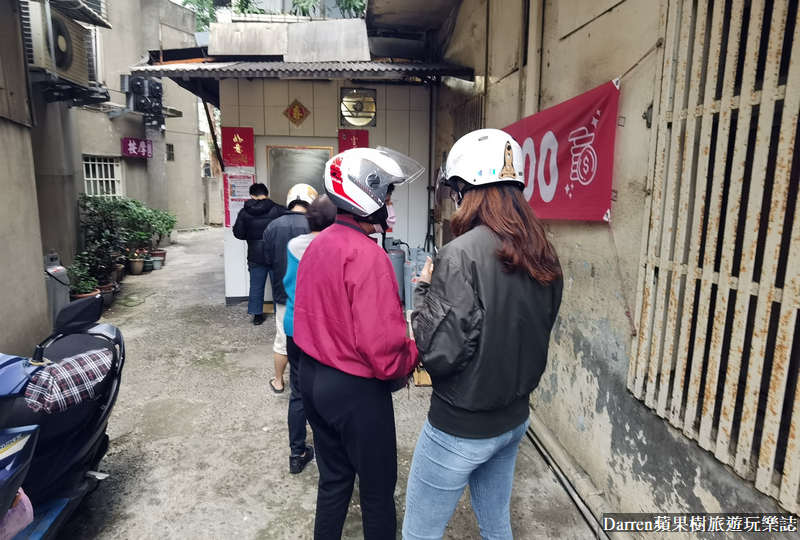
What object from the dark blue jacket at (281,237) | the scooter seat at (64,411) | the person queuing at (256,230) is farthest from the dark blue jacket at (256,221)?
the scooter seat at (64,411)

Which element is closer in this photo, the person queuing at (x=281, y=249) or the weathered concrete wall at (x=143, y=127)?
the person queuing at (x=281, y=249)

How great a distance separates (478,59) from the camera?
509 cm

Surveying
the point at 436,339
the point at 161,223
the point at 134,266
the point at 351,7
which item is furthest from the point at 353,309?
the point at 351,7

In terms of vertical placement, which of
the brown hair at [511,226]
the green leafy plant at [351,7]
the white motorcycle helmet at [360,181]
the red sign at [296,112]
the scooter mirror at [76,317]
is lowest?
the scooter mirror at [76,317]

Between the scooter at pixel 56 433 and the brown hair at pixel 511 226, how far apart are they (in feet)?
6.11

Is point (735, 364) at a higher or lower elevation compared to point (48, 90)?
lower

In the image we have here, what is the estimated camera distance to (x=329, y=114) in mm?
7035

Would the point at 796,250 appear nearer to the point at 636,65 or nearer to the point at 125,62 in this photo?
the point at 636,65

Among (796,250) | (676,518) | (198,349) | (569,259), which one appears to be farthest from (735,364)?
(198,349)

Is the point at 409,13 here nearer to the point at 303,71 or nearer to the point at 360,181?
the point at 303,71

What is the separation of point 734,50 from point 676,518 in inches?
77.1

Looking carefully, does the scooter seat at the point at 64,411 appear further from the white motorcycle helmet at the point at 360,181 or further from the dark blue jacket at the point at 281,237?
the dark blue jacket at the point at 281,237

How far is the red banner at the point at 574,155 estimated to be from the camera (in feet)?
8.52

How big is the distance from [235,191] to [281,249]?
310 centimetres
